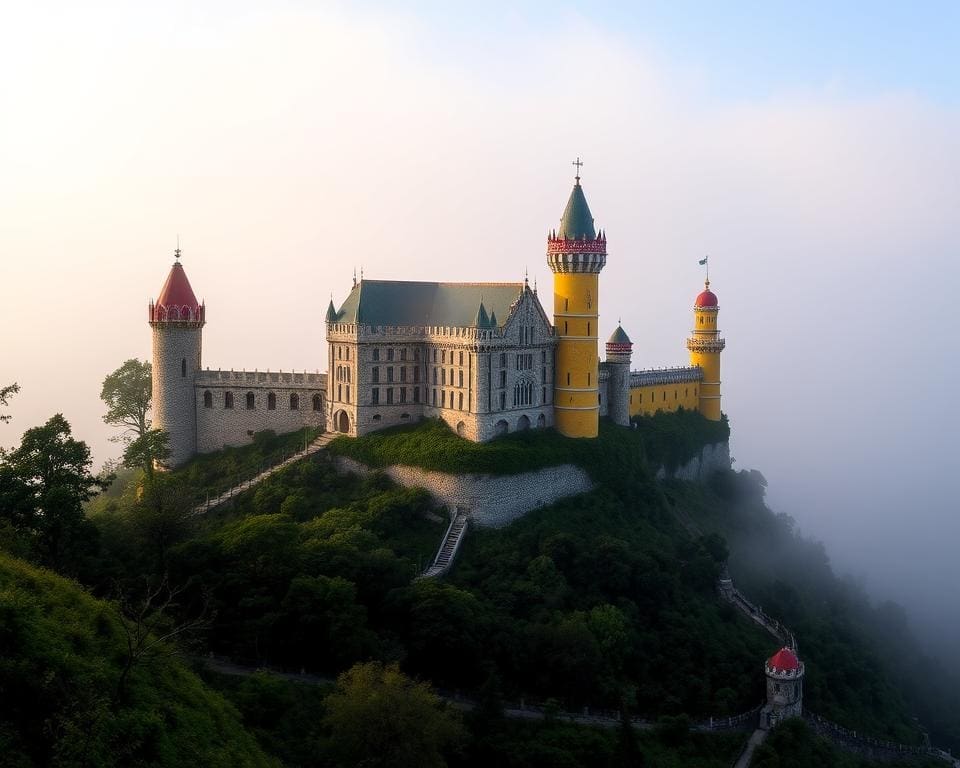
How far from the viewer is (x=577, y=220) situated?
69.0m

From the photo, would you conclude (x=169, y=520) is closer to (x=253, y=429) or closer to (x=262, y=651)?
(x=262, y=651)

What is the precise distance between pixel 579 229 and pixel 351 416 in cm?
1906

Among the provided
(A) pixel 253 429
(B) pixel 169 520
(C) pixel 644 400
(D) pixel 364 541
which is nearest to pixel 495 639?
(D) pixel 364 541

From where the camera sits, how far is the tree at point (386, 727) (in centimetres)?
3888

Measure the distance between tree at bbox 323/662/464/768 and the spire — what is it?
36.2m

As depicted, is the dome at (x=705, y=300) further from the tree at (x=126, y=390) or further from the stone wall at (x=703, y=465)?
the tree at (x=126, y=390)

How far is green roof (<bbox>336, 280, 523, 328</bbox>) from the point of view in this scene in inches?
2670

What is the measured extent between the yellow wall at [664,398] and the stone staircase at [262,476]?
26675mm

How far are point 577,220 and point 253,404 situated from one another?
24872 millimetres

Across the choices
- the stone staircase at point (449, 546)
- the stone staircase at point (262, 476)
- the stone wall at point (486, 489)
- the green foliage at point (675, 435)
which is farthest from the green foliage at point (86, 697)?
the green foliage at point (675, 435)

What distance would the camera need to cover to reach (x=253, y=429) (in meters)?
71.6

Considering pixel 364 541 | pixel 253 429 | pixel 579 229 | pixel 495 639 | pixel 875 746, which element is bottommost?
pixel 875 746

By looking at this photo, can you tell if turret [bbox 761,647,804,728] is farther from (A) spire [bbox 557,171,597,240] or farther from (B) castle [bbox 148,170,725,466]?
(A) spire [bbox 557,171,597,240]

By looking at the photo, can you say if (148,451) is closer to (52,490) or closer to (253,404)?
(253,404)
